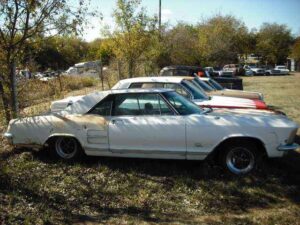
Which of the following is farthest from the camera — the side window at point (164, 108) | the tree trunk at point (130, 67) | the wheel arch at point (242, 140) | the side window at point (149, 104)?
the tree trunk at point (130, 67)

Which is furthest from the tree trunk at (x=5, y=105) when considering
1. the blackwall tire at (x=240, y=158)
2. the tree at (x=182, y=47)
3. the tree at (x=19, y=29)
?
the tree at (x=182, y=47)

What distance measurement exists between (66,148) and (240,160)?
3194 millimetres

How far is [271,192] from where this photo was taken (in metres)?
5.91

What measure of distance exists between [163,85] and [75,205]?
4736 millimetres

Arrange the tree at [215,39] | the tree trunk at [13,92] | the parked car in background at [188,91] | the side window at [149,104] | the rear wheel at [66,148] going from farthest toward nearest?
the tree at [215,39] → the parked car in background at [188,91] → the tree trunk at [13,92] → the rear wheel at [66,148] → the side window at [149,104]

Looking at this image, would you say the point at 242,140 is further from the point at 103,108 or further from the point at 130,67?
the point at 130,67

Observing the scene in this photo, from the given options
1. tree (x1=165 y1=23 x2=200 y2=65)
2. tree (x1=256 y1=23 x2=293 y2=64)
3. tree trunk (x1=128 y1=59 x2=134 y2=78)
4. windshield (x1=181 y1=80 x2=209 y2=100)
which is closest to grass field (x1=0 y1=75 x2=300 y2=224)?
windshield (x1=181 y1=80 x2=209 y2=100)

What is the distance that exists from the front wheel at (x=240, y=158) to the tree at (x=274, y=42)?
66.9 meters

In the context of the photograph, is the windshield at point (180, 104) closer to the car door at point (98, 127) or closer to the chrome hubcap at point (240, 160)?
the chrome hubcap at point (240, 160)

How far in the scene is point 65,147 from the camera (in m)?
7.57

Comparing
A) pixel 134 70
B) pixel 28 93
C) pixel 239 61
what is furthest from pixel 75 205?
pixel 239 61

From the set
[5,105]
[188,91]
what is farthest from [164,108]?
[5,105]

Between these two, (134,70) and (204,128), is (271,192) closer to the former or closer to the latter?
(204,128)

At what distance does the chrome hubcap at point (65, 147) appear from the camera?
7.49 m
